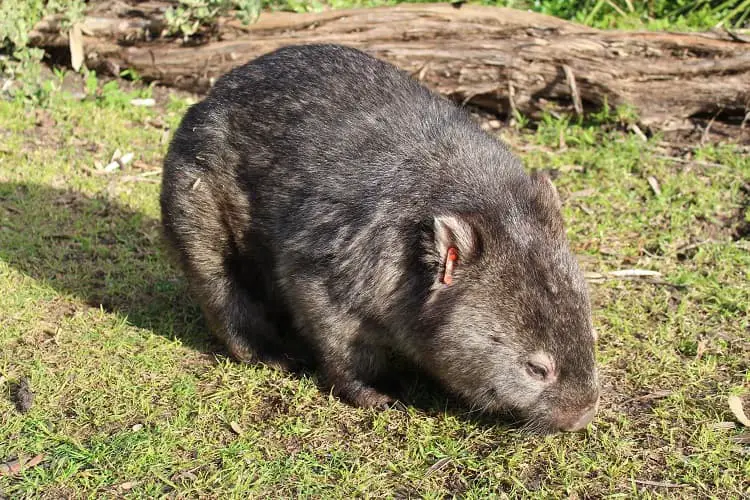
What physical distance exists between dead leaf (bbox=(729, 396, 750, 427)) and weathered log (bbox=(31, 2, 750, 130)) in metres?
3.37

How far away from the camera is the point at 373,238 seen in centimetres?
437

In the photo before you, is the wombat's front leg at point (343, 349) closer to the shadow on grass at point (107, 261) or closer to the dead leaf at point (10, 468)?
the shadow on grass at point (107, 261)

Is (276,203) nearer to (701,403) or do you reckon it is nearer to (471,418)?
(471,418)

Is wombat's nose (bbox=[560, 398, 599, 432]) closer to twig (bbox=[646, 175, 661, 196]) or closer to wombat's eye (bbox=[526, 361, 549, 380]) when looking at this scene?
wombat's eye (bbox=[526, 361, 549, 380])

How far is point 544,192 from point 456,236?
2.13ft

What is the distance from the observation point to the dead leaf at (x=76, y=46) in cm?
828

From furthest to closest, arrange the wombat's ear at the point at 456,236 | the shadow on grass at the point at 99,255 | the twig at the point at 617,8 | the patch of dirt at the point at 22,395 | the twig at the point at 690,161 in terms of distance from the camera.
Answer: the twig at the point at 617,8, the twig at the point at 690,161, the shadow on grass at the point at 99,255, the patch of dirt at the point at 22,395, the wombat's ear at the point at 456,236

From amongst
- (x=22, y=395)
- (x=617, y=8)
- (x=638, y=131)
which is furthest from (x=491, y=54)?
(x=22, y=395)

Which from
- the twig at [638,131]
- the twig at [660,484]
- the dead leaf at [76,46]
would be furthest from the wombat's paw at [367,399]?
the dead leaf at [76,46]

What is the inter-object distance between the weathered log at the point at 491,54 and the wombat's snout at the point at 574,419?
393 centimetres

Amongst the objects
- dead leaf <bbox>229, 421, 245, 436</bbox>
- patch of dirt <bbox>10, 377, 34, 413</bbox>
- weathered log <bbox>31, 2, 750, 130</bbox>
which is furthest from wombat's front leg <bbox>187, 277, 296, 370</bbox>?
weathered log <bbox>31, 2, 750, 130</bbox>

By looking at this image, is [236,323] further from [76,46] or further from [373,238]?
[76,46]

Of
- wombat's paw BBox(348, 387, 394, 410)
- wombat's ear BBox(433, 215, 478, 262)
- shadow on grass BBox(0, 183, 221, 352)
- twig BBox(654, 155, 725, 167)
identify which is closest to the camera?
wombat's ear BBox(433, 215, 478, 262)

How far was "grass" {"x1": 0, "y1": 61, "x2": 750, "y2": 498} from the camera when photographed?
4223mm
